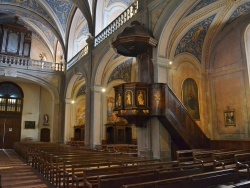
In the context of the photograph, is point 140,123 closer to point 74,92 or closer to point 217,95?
point 217,95

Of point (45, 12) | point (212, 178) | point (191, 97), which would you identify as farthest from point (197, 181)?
point (45, 12)

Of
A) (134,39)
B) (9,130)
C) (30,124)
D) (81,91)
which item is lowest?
(9,130)

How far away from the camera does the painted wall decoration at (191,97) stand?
998 cm

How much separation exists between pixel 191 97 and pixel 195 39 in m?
2.50

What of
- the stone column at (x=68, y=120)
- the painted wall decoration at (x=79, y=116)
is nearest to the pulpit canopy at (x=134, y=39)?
the stone column at (x=68, y=120)

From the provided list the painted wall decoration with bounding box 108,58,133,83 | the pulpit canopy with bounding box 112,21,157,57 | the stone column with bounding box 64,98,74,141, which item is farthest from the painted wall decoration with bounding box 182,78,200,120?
the stone column with bounding box 64,98,74,141

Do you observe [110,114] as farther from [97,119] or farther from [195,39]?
[195,39]

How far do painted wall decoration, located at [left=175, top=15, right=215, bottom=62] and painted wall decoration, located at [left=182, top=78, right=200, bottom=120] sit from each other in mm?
1301

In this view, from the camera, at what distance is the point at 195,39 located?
988 centimetres

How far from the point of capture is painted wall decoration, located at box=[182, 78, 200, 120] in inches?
393

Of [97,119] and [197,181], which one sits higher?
[97,119]

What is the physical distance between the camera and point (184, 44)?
32.1 feet

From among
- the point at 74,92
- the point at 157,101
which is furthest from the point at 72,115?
the point at 157,101

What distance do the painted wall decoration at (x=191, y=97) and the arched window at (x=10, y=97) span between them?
487 inches
